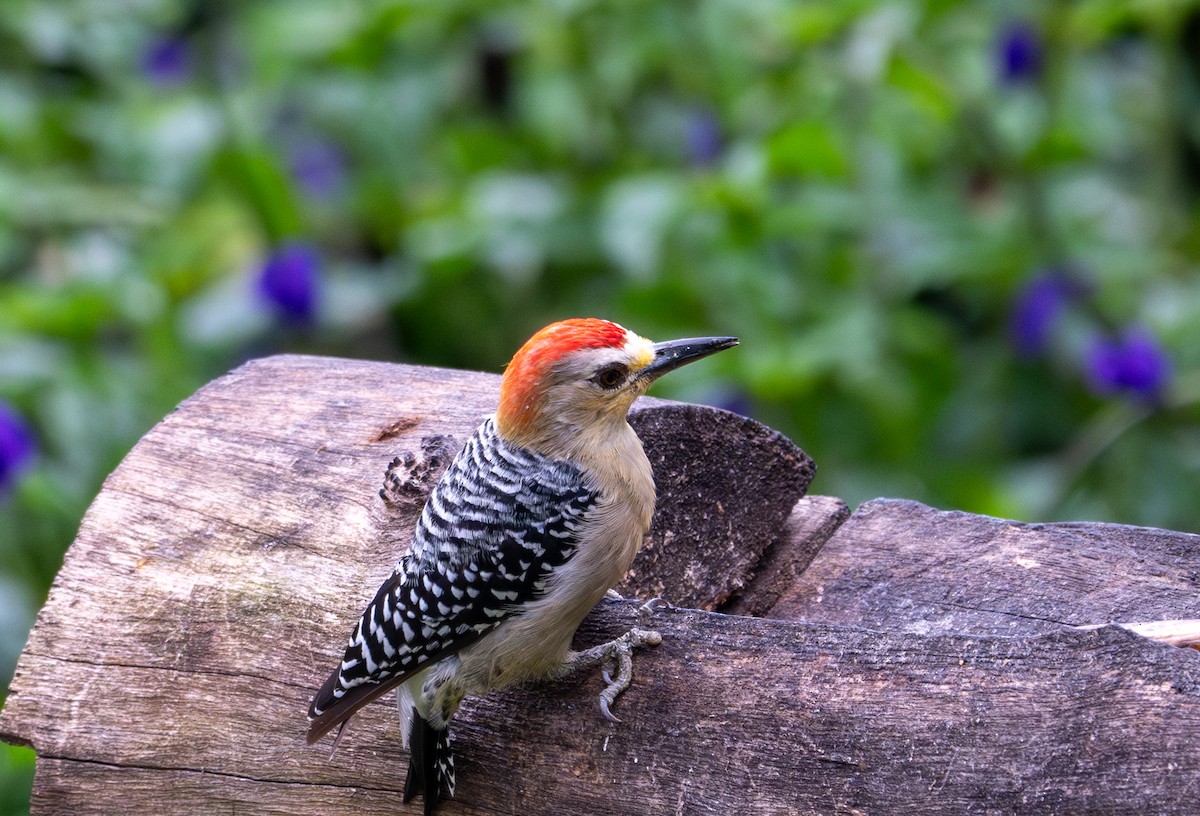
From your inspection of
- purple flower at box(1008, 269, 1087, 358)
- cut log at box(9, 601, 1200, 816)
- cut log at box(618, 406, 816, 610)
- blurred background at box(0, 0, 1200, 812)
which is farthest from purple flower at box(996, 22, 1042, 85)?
cut log at box(9, 601, 1200, 816)

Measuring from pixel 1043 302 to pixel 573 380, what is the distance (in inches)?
117

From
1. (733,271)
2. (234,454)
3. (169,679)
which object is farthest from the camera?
(733,271)

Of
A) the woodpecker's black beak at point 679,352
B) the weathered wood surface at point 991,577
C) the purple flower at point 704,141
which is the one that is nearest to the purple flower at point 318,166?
the purple flower at point 704,141

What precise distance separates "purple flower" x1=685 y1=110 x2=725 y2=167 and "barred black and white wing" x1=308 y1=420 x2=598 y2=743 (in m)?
3.30

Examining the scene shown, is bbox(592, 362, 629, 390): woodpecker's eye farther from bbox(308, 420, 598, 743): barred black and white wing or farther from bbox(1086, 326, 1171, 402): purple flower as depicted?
bbox(1086, 326, 1171, 402): purple flower

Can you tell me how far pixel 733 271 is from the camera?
16.5 ft

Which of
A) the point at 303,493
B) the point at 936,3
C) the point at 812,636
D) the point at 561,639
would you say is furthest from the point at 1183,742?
the point at 936,3

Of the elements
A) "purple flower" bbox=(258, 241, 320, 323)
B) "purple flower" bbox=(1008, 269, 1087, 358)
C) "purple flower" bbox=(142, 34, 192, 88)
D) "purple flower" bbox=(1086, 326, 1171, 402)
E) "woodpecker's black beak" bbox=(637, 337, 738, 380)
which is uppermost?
"purple flower" bbox=(142, 34, 192, 88)

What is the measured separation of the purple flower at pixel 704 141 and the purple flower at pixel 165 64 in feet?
10.6

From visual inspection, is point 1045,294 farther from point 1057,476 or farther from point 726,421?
point 726,421

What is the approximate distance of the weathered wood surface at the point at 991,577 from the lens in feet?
8.72

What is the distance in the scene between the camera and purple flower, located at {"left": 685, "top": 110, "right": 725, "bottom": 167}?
19.1 ft

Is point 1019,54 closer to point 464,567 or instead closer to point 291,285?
point 291,285

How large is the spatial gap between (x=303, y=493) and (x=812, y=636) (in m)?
1.25
